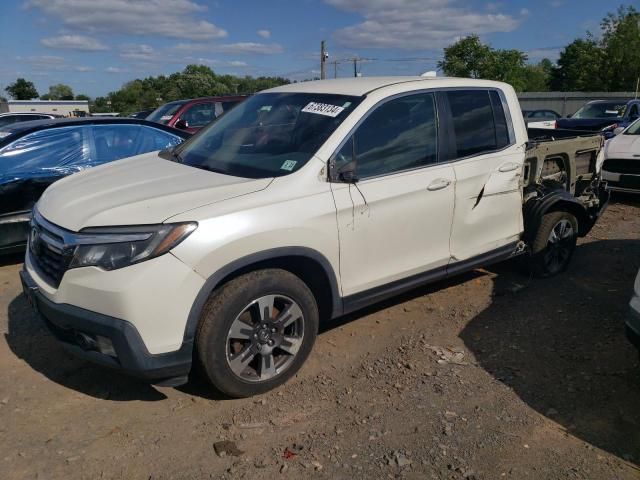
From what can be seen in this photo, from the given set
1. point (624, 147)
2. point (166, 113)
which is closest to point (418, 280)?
point (624, 147)

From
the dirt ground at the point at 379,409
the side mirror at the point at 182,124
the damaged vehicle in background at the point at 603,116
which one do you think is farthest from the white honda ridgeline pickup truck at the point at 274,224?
the damaged vehicle in background at the point at 603,116

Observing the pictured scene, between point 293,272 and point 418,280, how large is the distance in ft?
3.47

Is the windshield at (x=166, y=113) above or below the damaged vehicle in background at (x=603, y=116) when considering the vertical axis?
above

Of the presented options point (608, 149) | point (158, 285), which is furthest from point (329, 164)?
point (608, 149)

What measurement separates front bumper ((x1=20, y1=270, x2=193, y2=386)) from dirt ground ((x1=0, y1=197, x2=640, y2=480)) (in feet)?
1.31

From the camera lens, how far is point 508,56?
42250 mm

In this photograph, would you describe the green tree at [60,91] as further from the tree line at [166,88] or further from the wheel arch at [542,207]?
the wheel arch at [542,207]

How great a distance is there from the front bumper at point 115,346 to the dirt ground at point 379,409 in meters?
0.40

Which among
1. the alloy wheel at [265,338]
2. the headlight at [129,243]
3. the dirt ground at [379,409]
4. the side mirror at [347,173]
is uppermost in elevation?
the side mirror at [347,173]

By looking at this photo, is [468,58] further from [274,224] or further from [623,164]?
[274,224]

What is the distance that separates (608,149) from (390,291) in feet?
21.7

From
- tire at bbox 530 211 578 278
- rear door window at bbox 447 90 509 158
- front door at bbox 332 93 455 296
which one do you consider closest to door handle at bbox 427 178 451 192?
front door at bbox 332 93 455 296

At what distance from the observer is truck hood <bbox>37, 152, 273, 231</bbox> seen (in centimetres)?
292

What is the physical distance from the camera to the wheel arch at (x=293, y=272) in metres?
2.90
